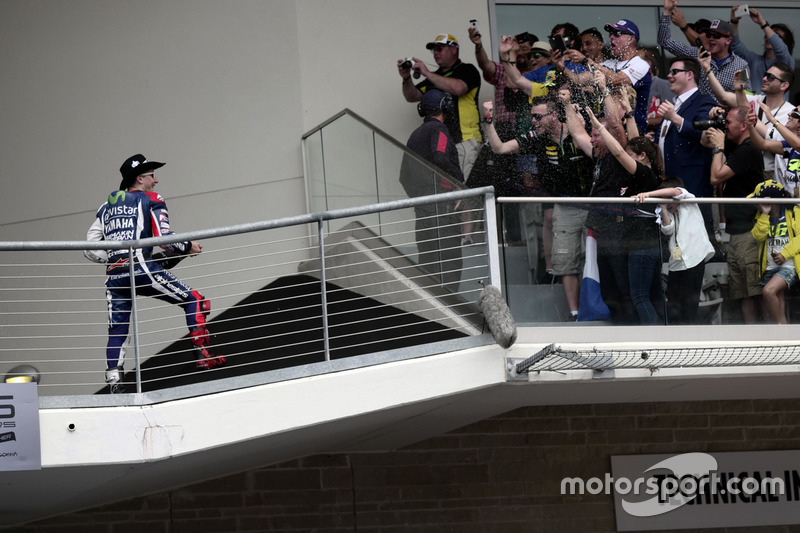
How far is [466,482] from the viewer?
8312mm

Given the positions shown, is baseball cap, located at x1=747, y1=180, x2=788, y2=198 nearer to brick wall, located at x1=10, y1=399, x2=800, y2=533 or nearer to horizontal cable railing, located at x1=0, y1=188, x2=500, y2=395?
horizontal cable railing, located at x1=0, y1=188, x2=500, y2=395

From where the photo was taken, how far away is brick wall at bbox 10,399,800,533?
7.99 meters

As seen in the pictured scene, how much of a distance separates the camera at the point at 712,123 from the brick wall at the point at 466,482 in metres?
2.56

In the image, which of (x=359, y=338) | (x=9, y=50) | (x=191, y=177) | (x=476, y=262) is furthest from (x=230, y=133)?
(x=476, y=262)

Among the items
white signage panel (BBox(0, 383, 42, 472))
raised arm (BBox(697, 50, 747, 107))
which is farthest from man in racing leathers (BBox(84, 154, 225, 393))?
raised arm (BBox(697, 50, 747, 107))

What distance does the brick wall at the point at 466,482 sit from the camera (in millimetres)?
7992

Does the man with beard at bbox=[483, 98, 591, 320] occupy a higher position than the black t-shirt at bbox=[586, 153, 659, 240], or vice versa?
the man with beard at bbox=[483, 98, 591, 320]

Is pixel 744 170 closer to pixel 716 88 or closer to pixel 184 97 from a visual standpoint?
pixel 716 88

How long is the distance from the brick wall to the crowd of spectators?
1.90 metres

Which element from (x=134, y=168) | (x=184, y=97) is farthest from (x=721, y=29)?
(x=134, y=168)

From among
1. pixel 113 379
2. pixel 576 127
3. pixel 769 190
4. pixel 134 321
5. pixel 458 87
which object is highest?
pixel 458 87

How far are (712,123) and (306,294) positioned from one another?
8.67ft

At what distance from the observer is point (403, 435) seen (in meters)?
7.64

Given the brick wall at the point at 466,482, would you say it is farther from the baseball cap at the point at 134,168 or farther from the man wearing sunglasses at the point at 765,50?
the baseball cap at the point at 134,168
